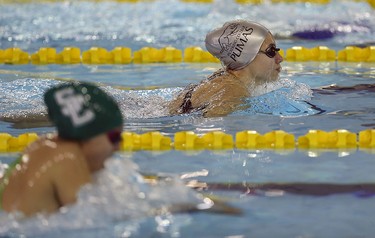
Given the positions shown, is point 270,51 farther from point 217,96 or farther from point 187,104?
point 187,104

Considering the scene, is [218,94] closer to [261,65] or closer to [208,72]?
[261,65]

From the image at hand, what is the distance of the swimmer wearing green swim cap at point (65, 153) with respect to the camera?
272 cm

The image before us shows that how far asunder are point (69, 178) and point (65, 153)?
0.09 metres

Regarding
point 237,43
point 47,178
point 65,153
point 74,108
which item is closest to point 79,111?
point 74,108

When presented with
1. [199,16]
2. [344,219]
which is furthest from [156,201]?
[199,16]

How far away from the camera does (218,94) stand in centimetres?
477

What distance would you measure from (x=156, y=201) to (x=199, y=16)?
5.97m

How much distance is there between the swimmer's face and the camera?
4973 mm

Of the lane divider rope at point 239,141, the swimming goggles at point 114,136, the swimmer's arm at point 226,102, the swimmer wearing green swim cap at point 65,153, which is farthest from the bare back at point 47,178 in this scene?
the swimmer's arm at point 226,102

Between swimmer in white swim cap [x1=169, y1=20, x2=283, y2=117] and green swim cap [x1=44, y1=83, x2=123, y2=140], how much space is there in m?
2.01

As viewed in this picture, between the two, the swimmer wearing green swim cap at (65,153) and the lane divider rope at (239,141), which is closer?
the swimmer wearing green swim cap at (65,153)

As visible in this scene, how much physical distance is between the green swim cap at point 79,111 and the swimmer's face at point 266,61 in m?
2.29

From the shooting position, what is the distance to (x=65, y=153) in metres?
2.75

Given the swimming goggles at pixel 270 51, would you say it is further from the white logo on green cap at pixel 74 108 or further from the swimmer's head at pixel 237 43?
the white logo on green cap at pixel 74 108
